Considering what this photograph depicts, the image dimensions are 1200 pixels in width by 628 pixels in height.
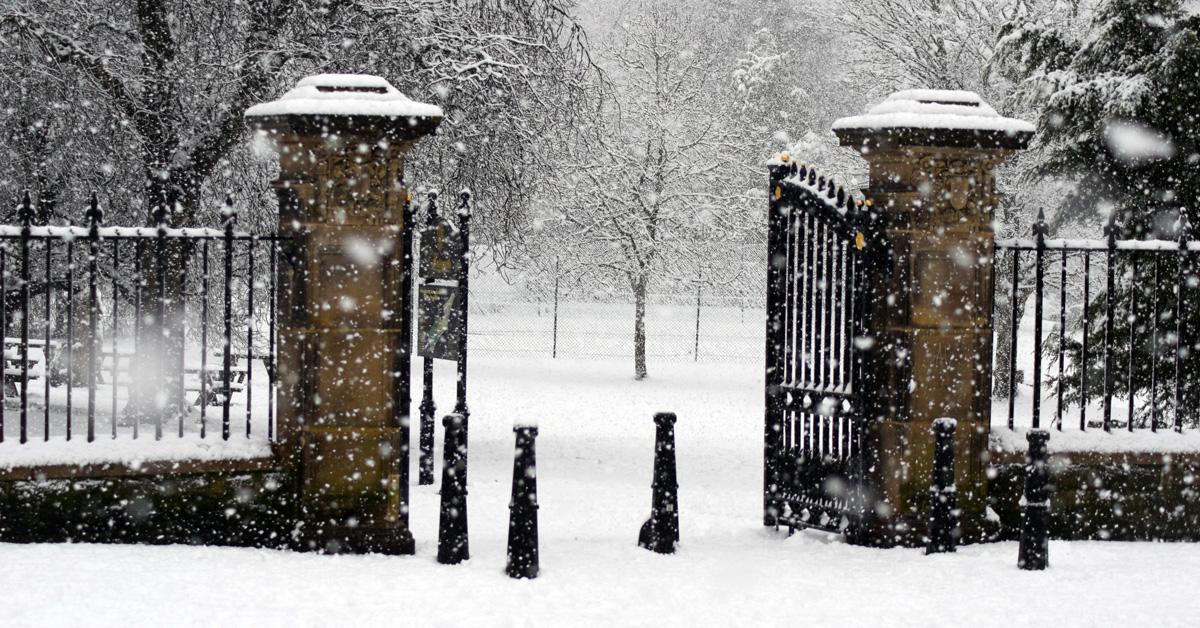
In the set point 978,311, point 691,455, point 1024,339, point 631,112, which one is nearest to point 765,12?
point 1024,339

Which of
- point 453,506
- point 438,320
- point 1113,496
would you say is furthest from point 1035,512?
point 438,320

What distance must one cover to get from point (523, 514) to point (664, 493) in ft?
3.49

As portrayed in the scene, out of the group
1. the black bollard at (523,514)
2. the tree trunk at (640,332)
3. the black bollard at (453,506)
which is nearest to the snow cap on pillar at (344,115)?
the black bollard at (453,506)

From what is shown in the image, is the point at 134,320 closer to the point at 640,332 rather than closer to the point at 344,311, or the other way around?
the point at 344,311

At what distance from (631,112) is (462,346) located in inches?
704

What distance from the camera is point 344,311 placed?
6.84 meters

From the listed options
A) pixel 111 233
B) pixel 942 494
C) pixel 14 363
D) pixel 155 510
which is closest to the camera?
pixel 111 233

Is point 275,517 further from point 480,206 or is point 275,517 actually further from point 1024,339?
point 1024,339

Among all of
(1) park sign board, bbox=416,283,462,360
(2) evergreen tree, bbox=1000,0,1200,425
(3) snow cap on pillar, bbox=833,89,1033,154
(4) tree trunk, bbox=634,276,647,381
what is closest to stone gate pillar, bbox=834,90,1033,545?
(3) snow cap on pillar, bbox=833,89,1033,154

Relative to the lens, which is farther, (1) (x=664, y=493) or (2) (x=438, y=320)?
(2) (x=438, y=320)

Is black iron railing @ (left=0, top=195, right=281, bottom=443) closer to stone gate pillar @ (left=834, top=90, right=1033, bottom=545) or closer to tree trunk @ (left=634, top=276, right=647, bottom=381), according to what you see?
stone gate pillar @ (left=834, top=90, right=1033, bottom=545)

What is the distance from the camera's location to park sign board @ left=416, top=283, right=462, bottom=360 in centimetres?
864

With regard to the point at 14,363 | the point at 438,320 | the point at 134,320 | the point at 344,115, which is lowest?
the point at 14,363

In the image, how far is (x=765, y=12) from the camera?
44969 millimetres
